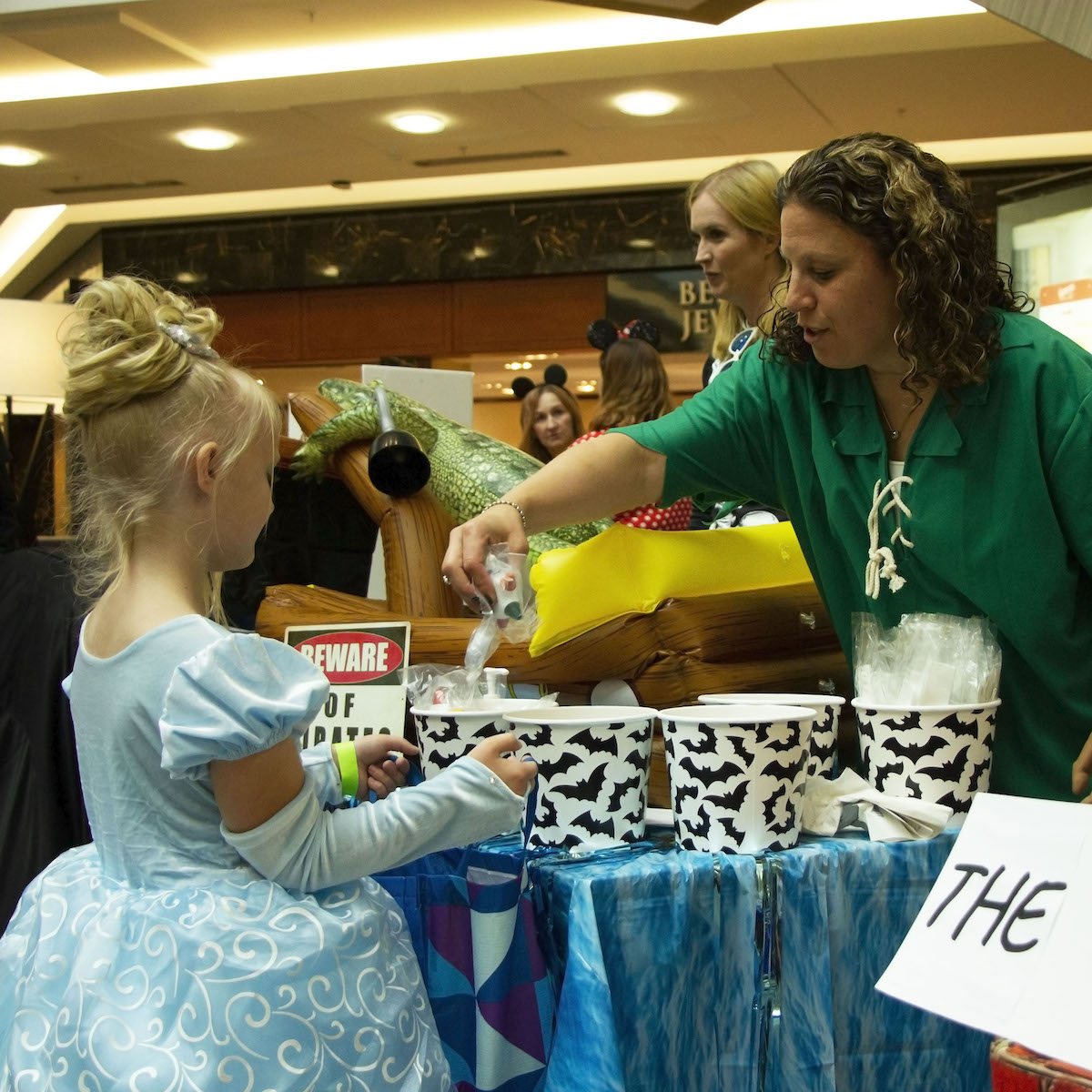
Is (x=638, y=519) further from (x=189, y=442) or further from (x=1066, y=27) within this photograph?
(x=1066, y=27)

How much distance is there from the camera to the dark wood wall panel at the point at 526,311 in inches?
267

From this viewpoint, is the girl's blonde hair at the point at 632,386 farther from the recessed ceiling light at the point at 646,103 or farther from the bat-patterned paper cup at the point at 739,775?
the bat-patterned paper cup at the point at 739,775

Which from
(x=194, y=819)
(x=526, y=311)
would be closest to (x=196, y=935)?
(x=194, y=819)

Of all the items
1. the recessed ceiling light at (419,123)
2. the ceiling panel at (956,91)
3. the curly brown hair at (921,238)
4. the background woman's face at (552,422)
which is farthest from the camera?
the recessed ceiling light at (419,123)

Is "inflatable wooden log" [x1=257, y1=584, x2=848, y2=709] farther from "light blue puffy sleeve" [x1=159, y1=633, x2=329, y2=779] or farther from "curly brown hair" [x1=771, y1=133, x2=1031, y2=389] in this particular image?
"light blue puffy sleeve" [x1=159, y1=633, x2=329, y2=779]

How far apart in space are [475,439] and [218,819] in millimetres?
1153

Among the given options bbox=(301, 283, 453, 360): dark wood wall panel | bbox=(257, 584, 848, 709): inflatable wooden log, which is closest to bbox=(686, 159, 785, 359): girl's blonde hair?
bbox=(257, 584, 848, 709): inflatable wooden log

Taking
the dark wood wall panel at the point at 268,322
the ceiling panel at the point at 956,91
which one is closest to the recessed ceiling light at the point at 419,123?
the ceiling panel at the point at 956,91

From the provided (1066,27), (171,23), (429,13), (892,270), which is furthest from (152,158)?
(1066,27)

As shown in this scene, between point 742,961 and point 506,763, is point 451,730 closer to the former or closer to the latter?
point 506,763

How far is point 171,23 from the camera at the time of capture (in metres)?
4.55

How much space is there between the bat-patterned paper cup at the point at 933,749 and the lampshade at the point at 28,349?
4735 millimetres

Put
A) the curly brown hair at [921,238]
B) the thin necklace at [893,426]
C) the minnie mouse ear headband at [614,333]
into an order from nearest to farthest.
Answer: the curly brown hair at [921,238], the thin necklace at [893,426], the minnie mouse ear headband at [614,333]

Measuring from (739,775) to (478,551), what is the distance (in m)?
0.40
